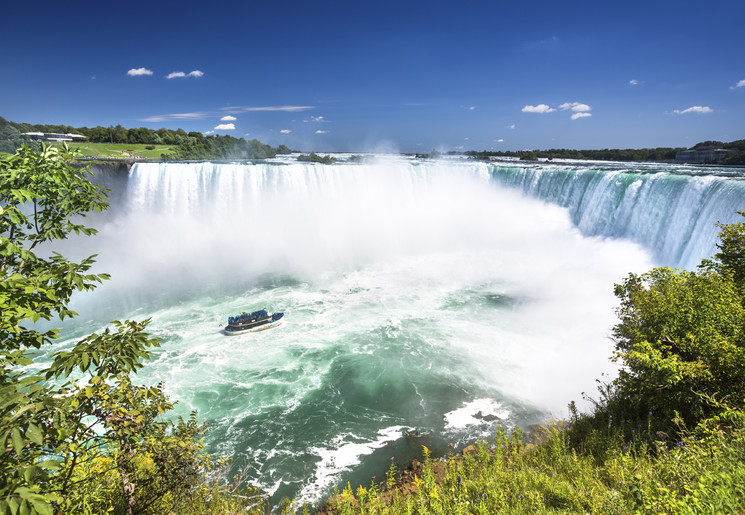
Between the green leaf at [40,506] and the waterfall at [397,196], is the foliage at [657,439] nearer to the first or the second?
the green leaf at [40,506]

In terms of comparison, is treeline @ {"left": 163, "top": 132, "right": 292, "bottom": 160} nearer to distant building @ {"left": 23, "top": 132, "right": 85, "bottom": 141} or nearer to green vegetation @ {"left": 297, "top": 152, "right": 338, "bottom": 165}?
green vegetation @ {"left": 297, "top": 152, "right": 338, "bottom": 165}

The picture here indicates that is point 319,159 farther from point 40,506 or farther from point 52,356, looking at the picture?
point 40,506

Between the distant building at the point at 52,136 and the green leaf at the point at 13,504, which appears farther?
the distant building at the point at 52,136

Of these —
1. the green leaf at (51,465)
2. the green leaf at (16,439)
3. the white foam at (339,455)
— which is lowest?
the white foam at (339,455)

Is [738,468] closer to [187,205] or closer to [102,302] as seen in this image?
[102,302]

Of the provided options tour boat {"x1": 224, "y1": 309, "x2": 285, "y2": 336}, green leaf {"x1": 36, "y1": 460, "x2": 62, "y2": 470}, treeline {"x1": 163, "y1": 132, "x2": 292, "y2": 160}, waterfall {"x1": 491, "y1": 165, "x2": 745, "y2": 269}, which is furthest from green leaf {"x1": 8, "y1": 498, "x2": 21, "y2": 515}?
treeline {"x1": 163, "y1": 132, "x2": 292, "y2": 160}

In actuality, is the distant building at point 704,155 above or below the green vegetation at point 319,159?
above

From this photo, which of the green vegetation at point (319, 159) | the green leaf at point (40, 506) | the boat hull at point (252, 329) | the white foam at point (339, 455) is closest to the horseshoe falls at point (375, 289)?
the white foam at point (339, 455)
